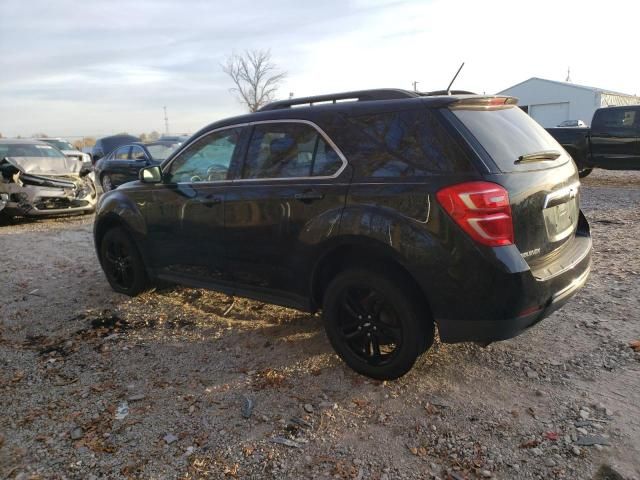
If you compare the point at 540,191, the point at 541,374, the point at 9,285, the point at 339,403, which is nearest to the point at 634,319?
the point at 541,374

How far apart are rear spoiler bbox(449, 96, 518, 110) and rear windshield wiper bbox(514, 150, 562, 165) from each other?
16.2 inches

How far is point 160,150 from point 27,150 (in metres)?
3.15

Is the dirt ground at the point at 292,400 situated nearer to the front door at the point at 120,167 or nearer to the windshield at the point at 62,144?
the front door at the point at 120,167

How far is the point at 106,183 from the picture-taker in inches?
550

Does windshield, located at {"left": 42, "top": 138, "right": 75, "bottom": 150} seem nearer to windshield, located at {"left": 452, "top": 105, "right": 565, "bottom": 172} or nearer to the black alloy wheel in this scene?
the black alloy wheel

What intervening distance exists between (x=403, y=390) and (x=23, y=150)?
10.6 m

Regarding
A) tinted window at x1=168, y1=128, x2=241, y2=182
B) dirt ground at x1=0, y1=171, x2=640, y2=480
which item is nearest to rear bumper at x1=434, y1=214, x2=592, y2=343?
dirt ground at x1=0, y1=171, x2=640, y2=480

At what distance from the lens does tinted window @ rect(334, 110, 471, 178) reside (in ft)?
9.25

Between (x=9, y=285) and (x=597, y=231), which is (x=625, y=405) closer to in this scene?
(x=597, y=231)

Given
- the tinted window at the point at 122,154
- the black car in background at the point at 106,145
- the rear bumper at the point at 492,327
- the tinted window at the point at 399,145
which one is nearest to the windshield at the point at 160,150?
the tinted window at the point at 122,154

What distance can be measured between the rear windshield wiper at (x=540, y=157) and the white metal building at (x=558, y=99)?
126ft

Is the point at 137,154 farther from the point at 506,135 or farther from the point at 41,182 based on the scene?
the point at 506,135

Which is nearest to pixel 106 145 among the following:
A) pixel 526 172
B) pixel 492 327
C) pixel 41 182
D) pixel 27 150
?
pixel 27 150

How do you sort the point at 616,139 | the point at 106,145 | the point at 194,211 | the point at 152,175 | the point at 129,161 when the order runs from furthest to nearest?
the point at 106,145, the point at 129,161, the point at 616,139, the point at 152,175, the point at 194,211
